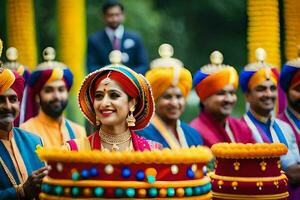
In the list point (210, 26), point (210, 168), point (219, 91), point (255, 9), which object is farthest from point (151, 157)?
point (210, 26)

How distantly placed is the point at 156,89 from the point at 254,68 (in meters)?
1.13

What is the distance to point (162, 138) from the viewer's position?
10570 mm

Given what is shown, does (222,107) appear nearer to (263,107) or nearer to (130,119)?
(263,107)

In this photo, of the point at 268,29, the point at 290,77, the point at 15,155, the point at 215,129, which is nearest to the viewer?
the point at 15,155

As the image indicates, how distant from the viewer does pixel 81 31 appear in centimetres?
1595

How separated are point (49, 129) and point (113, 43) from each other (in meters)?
2.18

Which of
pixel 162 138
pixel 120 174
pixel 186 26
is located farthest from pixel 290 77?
pixel 186 26

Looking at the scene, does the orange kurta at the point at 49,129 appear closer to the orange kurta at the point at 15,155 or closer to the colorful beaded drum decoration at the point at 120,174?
the orange kurta at the point at 15,155

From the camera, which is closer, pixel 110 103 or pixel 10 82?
pixel 110 103

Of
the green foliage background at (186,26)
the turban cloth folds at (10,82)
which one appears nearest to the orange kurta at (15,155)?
the turban cloth folds at (10,82)

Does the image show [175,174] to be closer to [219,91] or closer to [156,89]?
[156,89]

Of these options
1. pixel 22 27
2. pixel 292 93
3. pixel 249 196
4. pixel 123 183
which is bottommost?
pixel 249 196

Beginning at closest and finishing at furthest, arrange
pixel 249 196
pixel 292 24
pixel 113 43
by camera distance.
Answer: pixel 249 196 < pixel 113 43 < pixel 292 24

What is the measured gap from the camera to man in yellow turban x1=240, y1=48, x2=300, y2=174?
1035 cm
